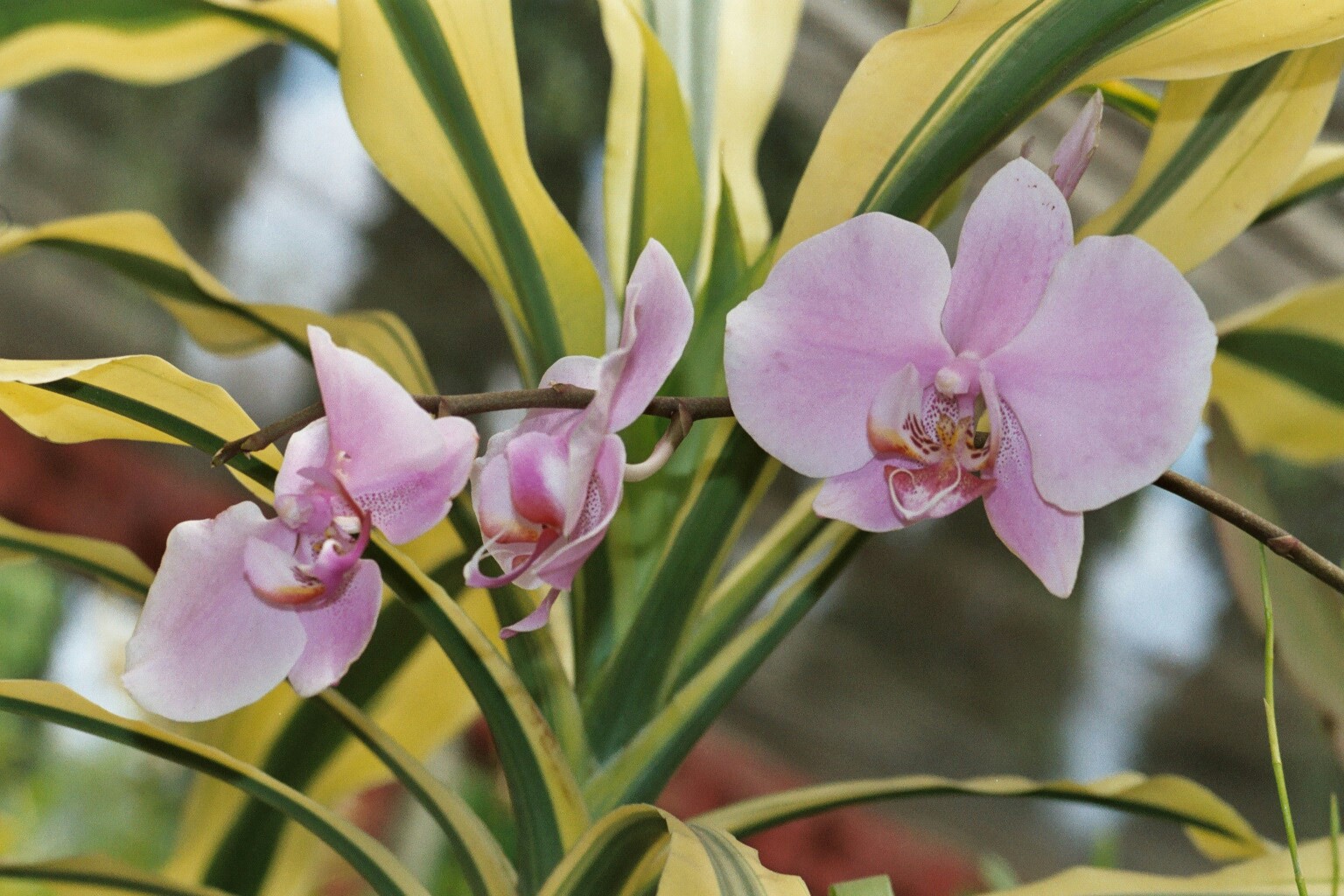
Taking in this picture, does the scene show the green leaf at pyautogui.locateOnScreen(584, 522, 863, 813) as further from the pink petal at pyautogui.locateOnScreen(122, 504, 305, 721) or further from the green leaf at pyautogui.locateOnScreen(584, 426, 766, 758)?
the pink petal at pyautogui.locateOnScreen(122, 504, 305, 721)

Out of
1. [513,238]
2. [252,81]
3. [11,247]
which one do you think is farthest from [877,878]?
[252,81]

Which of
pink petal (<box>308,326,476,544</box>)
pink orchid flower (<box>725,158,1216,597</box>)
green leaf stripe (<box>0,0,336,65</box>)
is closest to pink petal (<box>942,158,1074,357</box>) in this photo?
pink orchid flower (<box>725,158,1216,597</box>)

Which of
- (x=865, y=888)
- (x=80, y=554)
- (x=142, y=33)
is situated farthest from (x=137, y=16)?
(x=865, y=888)

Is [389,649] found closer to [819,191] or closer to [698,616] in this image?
[698,616]

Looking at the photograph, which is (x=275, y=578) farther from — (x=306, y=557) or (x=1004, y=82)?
(x=1004, y=82)

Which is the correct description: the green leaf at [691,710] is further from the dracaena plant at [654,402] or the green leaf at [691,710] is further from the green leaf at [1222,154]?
the green leaf at [1222,154]
